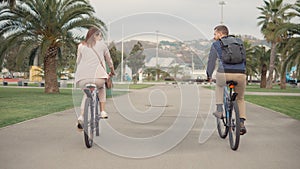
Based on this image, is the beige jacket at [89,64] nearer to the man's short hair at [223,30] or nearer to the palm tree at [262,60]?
the man's short hair at [223,30]

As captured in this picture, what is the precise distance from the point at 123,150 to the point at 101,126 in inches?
113

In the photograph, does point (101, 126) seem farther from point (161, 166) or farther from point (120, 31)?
point (161, 166)

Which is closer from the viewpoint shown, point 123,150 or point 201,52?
point 123,150

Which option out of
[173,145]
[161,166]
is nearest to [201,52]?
[173,145]

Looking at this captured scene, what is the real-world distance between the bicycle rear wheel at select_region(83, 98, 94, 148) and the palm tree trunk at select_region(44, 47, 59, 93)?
59.2ft

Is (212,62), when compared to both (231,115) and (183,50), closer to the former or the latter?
(231,115)

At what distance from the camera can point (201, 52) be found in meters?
9.66

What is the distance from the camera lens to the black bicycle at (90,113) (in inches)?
255

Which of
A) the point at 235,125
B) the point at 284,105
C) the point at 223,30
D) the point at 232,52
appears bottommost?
the point at 284,105

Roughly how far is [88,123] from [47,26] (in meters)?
17.9

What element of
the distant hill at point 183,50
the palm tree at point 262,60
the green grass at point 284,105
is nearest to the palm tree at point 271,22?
the palm tree at point 262,60

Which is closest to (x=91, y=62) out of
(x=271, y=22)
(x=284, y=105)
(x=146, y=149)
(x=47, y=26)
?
(x=146, y=149)

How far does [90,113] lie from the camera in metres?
6.82

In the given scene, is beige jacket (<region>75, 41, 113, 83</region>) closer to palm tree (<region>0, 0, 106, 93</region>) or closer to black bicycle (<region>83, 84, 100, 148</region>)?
black bicycle (<region>83, 84, 100, 148</region>)
